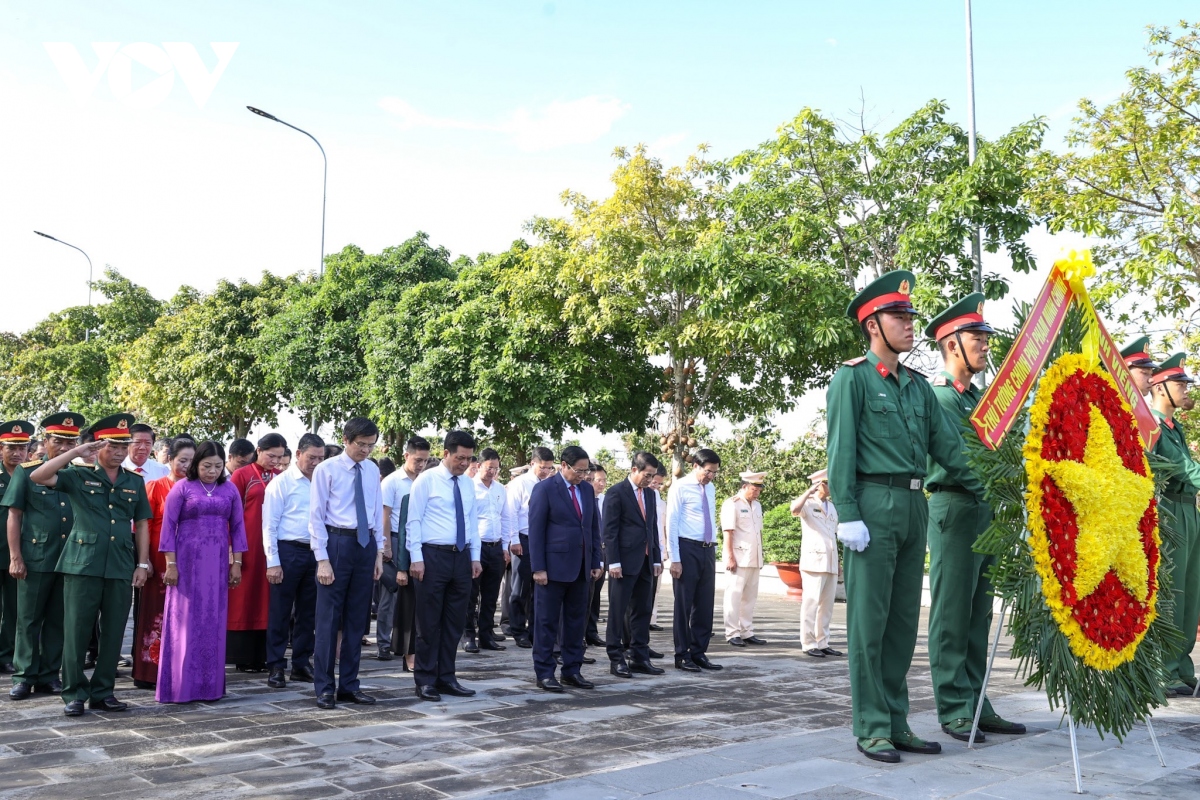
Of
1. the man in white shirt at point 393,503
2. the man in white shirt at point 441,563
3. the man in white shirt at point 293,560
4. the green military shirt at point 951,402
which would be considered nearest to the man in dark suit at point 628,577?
the man in white shirt at point 441,563

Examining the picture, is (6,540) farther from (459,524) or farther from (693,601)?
(693,601)

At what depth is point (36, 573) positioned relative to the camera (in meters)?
6.98

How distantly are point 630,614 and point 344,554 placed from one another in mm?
2759

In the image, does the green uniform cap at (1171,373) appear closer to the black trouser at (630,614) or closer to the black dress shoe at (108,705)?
the black trouser at (630,614)

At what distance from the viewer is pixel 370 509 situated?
7012 millimetres

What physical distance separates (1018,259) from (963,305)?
981 centimetres

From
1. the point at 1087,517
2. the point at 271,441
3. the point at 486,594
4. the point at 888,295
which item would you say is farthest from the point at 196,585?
the point at 1087,517

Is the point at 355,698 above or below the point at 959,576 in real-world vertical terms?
below

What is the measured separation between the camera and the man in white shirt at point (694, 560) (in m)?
8.83

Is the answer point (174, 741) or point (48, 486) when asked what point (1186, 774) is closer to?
point (174, 741)

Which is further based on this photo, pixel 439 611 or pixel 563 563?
pixel 563 563

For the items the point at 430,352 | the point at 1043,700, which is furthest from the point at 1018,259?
the point at 430,352

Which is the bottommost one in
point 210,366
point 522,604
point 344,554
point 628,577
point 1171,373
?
point 522,604

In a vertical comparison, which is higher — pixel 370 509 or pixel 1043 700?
pixel 370 509
